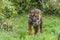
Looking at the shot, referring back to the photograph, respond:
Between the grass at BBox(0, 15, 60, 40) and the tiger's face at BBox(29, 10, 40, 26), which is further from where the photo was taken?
the grass at BBox(0, 15, 60, 40)

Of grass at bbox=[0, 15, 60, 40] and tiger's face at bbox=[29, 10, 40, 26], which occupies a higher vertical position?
tiger's face at bbox=[29, 10, 40, 26]

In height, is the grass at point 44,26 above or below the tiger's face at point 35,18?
below

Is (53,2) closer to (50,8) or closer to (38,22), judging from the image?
(50,8)

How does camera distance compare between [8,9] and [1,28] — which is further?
[8,9]

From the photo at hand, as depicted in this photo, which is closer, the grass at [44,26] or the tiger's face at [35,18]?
the tiger's face at [35,18]

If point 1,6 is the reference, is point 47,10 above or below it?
below

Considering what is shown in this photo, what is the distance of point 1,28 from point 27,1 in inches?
175

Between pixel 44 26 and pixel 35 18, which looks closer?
pixel 35 18

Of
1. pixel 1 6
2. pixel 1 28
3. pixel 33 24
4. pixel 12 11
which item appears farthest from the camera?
pixel 12 11

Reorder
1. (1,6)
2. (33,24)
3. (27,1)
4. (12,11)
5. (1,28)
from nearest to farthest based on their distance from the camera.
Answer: (33,24)
(1,28)
(1,6)
(12,11)
(27,1)

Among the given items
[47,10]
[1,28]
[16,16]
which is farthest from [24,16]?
[1,28]

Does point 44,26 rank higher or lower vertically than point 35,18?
lower

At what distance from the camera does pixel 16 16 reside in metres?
15.3

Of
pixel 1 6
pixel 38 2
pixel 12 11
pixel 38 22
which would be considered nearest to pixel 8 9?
pixel 12 11
